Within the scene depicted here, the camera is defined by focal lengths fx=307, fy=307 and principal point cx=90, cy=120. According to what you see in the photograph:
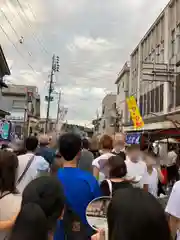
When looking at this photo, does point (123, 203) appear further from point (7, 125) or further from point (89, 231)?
point (7, 125)

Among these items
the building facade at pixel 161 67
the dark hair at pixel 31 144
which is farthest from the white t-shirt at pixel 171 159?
the building facade at pixel 161 67

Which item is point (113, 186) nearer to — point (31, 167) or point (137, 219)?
point (31, 167)

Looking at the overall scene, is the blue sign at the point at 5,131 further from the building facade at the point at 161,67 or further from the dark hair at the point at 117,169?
the dark hair at the point at 117,169

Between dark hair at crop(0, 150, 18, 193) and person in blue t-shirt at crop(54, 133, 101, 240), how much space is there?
0.66 meters

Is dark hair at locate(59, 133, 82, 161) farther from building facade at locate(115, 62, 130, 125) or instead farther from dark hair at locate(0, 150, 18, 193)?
building facade at locate(115, 62, 130, 125)

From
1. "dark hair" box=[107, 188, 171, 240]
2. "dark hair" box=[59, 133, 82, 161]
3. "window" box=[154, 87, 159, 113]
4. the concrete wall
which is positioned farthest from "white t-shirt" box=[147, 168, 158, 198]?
"window" box=[154, 87, 159, 113]

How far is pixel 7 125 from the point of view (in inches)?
628

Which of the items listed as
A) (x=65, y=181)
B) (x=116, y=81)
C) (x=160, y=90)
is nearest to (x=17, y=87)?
(x=116, y=81)

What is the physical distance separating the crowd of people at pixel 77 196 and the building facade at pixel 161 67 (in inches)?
686

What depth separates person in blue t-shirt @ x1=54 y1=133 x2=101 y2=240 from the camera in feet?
10.6

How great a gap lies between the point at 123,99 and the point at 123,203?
53355 millimetres

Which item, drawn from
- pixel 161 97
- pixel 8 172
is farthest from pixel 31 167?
pixel 161 97

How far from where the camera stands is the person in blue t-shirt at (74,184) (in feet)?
10.6

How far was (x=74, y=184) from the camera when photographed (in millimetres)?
3297
